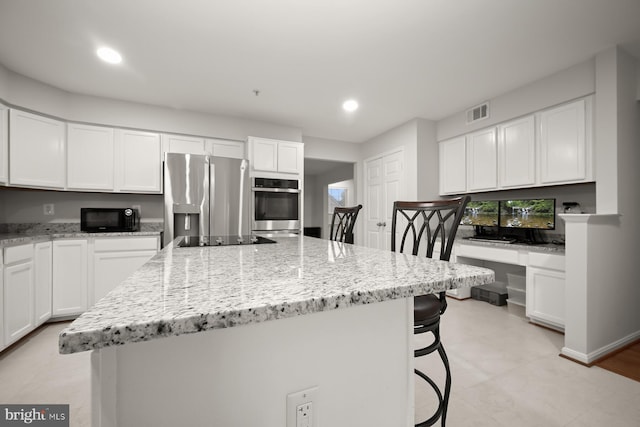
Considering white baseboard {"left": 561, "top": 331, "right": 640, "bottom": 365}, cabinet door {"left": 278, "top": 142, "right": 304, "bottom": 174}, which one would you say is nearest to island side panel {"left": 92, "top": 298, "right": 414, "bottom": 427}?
white baseboard {"left": 561, "top": 331, "right": 640, "bottom": 365}

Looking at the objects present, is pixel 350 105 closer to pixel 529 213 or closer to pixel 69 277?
pixel 529 213

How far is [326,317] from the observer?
27.0 inches

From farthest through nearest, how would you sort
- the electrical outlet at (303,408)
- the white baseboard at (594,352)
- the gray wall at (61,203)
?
the gray wall at (61,203) < the white baseboard at (594,352) < the electrical outlet at (303,408)

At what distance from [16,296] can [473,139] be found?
16.8 feet

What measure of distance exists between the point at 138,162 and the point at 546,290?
→ 15.4ft

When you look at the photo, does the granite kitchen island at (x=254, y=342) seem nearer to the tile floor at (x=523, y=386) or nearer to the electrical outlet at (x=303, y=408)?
the electrical outlet at (x=303, y=408)

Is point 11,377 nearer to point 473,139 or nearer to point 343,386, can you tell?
point 343,386

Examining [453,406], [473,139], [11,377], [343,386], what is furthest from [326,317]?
[473,139]

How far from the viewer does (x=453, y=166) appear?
3.88 meters

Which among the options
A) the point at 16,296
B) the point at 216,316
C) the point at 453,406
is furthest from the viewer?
the point at 16,296

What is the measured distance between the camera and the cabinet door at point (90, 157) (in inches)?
124

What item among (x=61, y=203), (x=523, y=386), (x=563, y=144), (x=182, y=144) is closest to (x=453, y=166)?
(x=563, y=144)

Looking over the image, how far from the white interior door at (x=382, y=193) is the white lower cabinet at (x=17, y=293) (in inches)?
167

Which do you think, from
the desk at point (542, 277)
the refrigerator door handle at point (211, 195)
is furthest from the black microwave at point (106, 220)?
the desk at point (542, 277)
